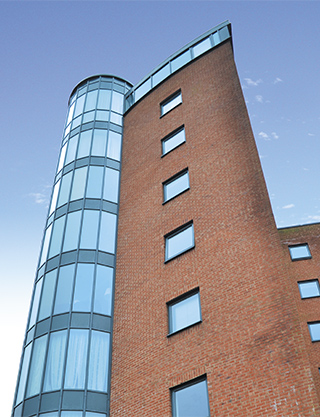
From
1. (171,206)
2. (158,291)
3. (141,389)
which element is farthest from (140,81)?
(141,389)

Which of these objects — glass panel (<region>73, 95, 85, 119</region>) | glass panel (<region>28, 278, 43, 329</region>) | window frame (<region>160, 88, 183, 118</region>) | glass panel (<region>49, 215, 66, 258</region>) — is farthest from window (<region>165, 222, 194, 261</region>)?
glass panel (<region>73, 95, 85, 119</region>)

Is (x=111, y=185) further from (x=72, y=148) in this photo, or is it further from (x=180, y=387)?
(x=180, y=387)

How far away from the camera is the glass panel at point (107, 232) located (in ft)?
60.8

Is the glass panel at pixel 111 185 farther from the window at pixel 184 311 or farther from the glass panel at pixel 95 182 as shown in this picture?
the window at pixel 184 311

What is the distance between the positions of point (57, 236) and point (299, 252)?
17.1 meters

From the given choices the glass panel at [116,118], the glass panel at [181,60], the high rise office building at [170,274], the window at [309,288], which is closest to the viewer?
the high rise office building at [170,274]

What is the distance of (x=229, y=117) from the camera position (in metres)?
17.9

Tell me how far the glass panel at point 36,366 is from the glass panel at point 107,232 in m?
4.48

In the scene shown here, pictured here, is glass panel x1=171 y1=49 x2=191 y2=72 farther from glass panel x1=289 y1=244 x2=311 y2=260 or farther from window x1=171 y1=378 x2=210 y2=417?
window x1=171 y1=378 x2=210 y2=417

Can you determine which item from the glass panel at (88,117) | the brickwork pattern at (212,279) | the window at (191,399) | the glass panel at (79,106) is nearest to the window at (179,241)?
the brickwork pattern at (212,279)

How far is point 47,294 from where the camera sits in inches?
677

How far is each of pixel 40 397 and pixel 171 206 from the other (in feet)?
27.1

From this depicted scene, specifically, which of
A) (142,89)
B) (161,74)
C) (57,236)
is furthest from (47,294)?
(161,74)

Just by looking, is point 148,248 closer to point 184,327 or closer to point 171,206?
point 171,206
